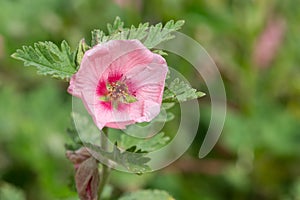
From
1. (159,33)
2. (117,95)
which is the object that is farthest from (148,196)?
(159,33)

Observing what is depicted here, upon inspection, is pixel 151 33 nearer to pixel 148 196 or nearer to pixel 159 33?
pixel 159 33

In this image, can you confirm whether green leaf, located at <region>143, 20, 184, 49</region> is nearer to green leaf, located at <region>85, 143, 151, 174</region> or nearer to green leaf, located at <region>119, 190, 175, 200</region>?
green leaf, located at <region>85, 143, 151, 174</region>

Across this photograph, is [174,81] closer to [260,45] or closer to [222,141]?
[222,141]

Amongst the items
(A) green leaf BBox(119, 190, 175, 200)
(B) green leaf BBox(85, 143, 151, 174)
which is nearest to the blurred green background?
(A) green leaf BBox(119, 190, 175, 200)

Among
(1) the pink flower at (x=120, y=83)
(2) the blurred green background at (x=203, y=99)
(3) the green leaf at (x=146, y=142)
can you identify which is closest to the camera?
(1) the pink flower at (x=120, y=83)

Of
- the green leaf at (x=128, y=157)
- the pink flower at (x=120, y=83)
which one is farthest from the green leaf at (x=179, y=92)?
the green leaf at (x=128, y=157)

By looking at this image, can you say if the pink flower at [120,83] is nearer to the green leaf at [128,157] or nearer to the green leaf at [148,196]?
the green leaf at [128,157]

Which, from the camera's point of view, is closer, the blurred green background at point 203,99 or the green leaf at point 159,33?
the green leaf at point 159,33
